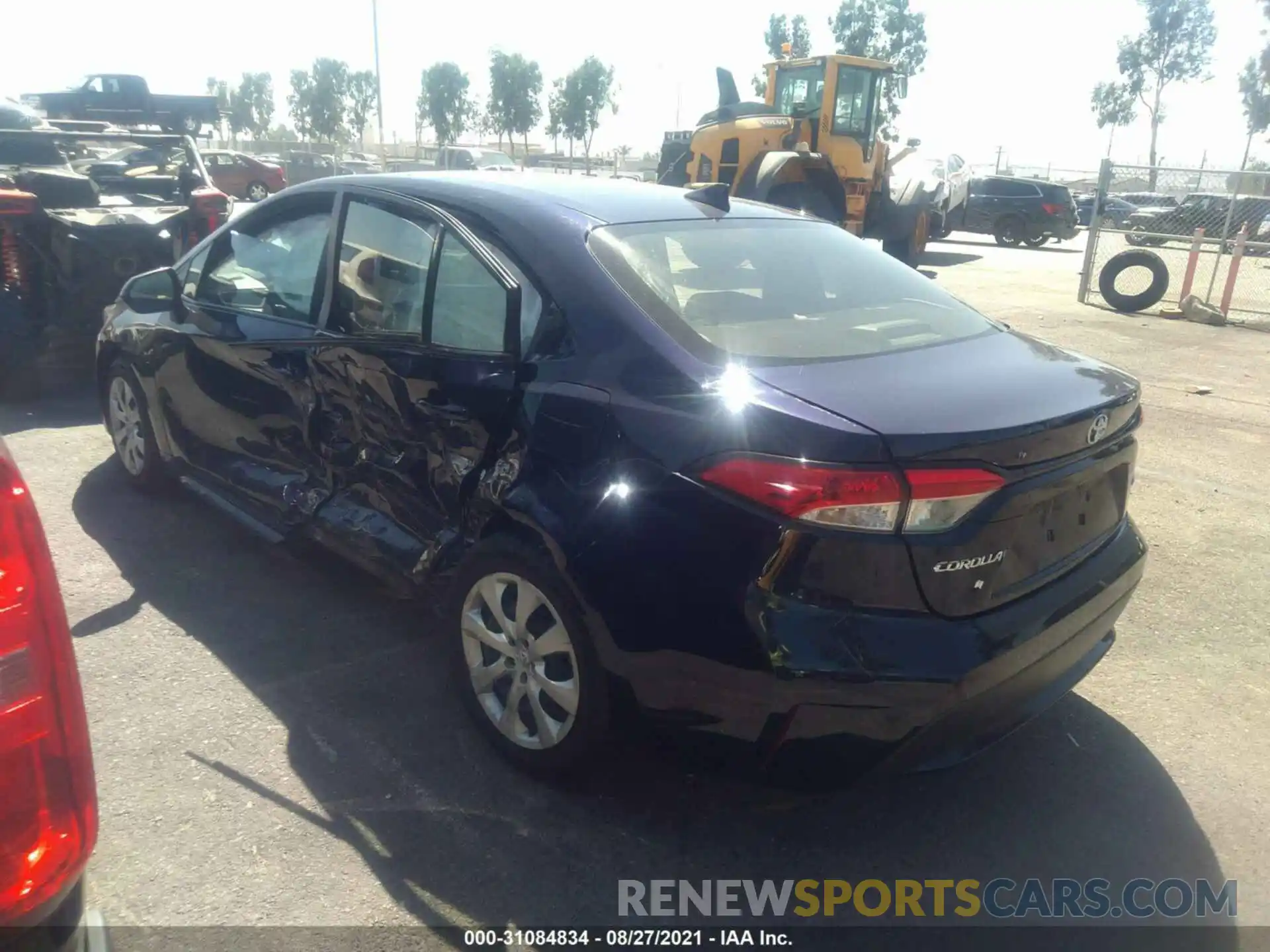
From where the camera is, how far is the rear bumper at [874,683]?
226 cm

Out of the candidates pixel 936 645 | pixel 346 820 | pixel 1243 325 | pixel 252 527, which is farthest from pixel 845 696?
pixel 1243 325

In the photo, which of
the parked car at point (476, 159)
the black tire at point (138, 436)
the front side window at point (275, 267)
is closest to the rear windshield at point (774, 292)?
the front side window at point (275, 267)

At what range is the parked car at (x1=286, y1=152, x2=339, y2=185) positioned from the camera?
127 ft

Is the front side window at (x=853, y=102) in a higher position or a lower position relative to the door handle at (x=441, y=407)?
higher

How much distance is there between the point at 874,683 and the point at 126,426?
4.28 meters

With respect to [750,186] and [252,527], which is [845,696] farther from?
[750,186]

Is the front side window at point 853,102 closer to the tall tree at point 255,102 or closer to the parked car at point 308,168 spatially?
the parked car at point 308,168

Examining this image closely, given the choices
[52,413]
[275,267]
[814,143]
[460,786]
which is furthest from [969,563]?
Answer: [814,143]

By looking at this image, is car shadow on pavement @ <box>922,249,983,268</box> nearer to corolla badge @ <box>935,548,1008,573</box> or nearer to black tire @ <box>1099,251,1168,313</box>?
black tire @ <box>1099,251,1168,313</box>

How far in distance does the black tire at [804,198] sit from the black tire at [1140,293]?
4339 millimetres

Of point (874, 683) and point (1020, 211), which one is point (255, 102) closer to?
point (1020, 211)

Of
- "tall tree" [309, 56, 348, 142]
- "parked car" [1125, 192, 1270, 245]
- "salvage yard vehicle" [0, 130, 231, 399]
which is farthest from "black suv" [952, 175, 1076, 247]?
"tall tree" [309, 56, 348, 142]

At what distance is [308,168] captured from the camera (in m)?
40.3

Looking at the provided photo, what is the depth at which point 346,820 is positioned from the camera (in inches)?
107
